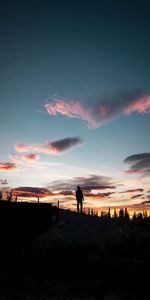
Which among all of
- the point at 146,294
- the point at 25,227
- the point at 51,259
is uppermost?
the point at 25,227

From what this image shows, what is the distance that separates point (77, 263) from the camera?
66.0 ft

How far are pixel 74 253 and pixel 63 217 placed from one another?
6.93 metres

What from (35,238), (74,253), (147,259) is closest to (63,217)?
(35,238)

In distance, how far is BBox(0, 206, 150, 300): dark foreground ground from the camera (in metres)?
15.8

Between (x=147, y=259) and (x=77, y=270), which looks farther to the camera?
(x=147, y=259)

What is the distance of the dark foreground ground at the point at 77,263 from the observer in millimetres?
15812

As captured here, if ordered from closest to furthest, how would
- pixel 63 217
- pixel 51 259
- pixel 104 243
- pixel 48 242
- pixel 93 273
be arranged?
pixel 93 273 < pixel 51 259 < pixel 48 242 < pixel 104 243 < pixel 63 217

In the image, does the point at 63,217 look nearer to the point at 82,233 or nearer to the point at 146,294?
the point at 82,233

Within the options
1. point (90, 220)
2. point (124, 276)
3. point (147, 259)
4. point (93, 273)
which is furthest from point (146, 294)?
point (90, 220)

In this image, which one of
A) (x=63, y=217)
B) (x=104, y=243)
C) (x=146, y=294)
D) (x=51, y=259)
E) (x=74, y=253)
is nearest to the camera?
(x=146, y=294)

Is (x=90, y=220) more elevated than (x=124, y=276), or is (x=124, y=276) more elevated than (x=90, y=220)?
(x=90, y=220)

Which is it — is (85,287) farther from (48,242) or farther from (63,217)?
(63,217)

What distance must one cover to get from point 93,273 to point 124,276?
1.99 meters

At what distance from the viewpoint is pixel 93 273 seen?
18.7 metres
